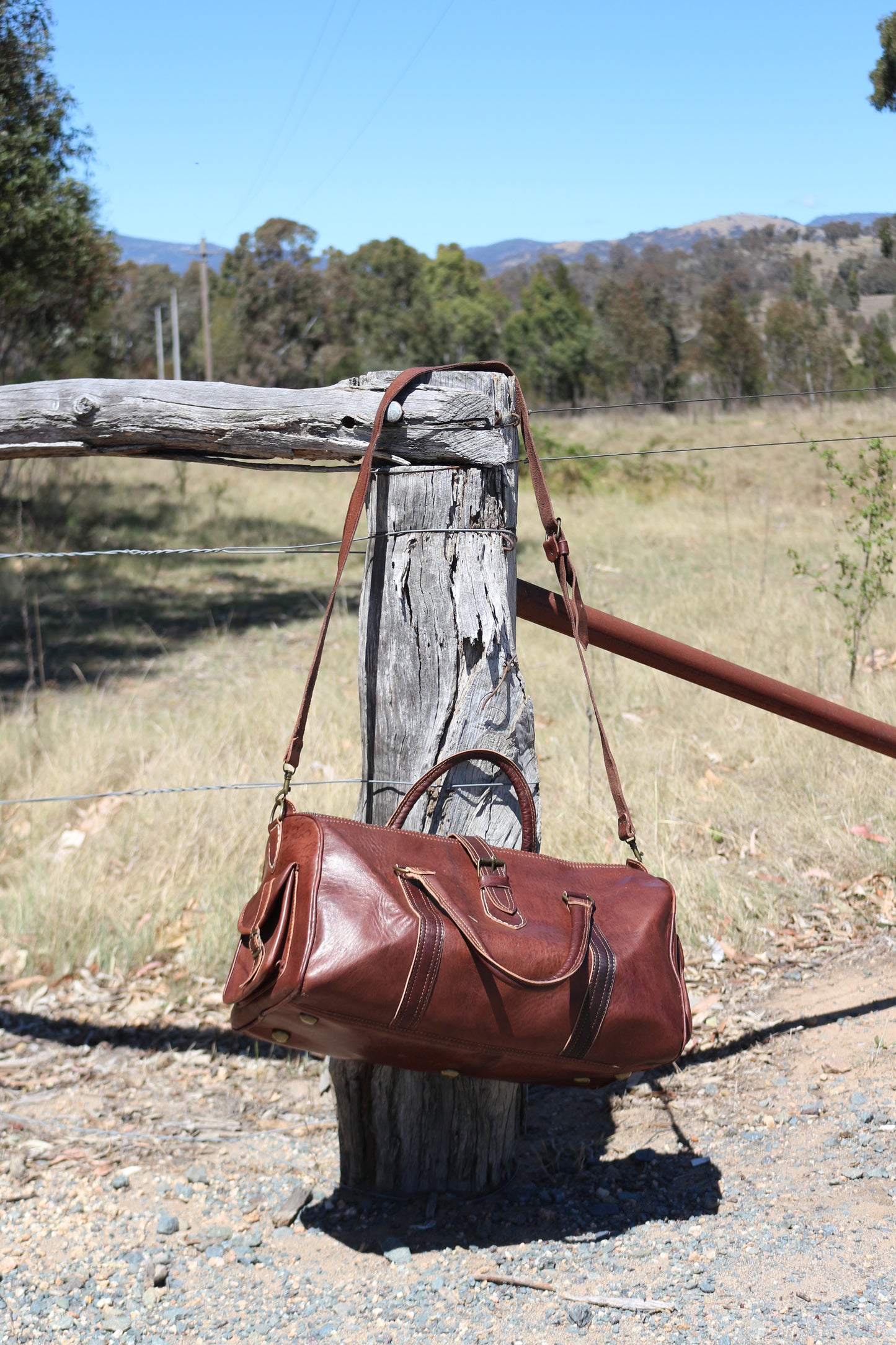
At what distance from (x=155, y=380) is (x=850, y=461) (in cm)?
1374

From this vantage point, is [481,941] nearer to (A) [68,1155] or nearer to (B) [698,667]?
(B) [698,667]

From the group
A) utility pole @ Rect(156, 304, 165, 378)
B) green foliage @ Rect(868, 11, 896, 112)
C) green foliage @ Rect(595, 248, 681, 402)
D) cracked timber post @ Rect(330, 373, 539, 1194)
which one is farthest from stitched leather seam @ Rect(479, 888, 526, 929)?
utility pole @ Rect(156, 304, 165, 378)

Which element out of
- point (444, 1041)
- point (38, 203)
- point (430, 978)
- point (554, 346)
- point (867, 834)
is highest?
point (554, 346)

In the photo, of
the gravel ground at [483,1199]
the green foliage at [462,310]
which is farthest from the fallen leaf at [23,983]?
the green foliage at [462,310]

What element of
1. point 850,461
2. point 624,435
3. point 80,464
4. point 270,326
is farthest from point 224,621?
point 270,326

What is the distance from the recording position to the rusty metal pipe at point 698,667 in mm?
2398

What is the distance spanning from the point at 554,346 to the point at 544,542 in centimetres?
4427

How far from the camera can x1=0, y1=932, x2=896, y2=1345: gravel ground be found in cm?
197

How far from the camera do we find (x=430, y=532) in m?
2.18

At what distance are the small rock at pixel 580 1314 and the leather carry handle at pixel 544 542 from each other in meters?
0.82

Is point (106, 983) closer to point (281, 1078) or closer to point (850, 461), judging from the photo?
point (281, 1078)

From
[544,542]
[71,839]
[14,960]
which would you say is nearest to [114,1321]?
[544,542]

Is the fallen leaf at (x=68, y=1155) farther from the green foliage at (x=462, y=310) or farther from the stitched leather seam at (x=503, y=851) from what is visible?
the green foliage at (x=462, y=310)

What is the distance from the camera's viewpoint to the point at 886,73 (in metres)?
12.9
